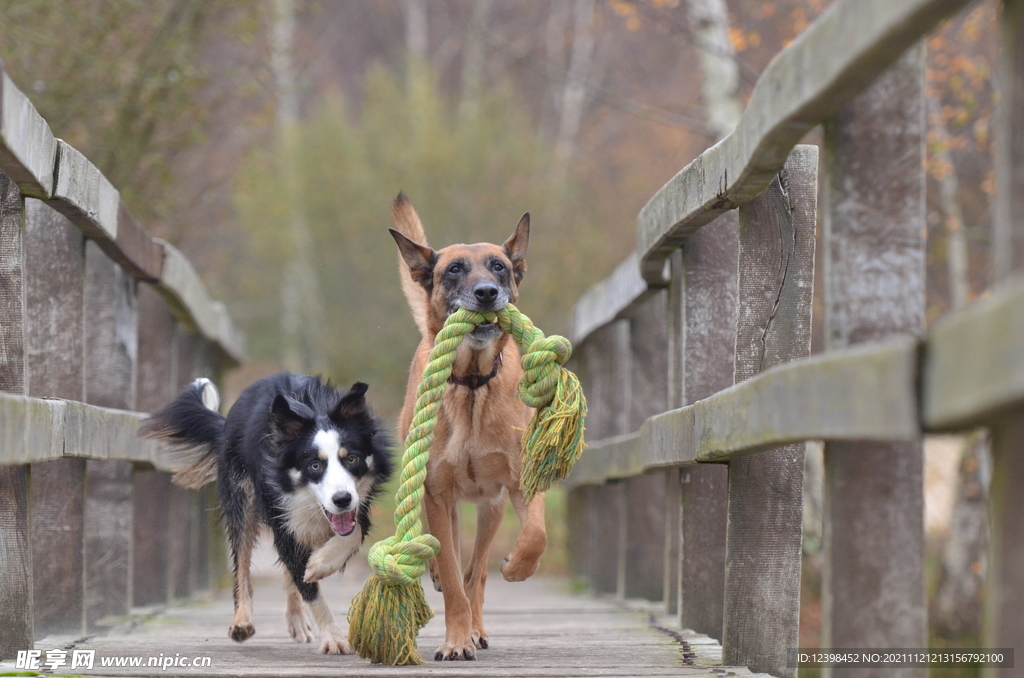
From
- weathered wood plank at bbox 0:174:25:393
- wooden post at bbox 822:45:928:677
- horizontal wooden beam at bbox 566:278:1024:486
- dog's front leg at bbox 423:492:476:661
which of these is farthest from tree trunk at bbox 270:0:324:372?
wooden post at bbox 822:45:928:677

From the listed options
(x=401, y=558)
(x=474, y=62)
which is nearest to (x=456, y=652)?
(x=401, y=558)

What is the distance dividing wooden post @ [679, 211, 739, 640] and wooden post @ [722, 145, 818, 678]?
0.75 metres

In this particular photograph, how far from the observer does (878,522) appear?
226 cm

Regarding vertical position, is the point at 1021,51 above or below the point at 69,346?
above

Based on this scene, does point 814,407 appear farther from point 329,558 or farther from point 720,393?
point 329,558

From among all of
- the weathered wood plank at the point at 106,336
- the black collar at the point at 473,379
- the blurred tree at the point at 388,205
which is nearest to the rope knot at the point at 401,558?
the black collar at the point at 473,379

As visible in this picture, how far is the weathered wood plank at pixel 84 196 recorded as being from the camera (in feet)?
11.6

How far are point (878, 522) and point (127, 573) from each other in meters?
3.64

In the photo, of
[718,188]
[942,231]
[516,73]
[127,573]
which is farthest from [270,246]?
[718,188]

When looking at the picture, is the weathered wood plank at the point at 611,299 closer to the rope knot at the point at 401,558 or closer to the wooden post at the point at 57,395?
the rope knot at the point at 401,558

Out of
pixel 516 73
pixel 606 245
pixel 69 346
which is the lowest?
pixel 69 346

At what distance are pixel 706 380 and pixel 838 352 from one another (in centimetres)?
187

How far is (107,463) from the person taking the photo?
4.96m

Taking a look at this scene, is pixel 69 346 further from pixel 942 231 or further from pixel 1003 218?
pixel 942 231
